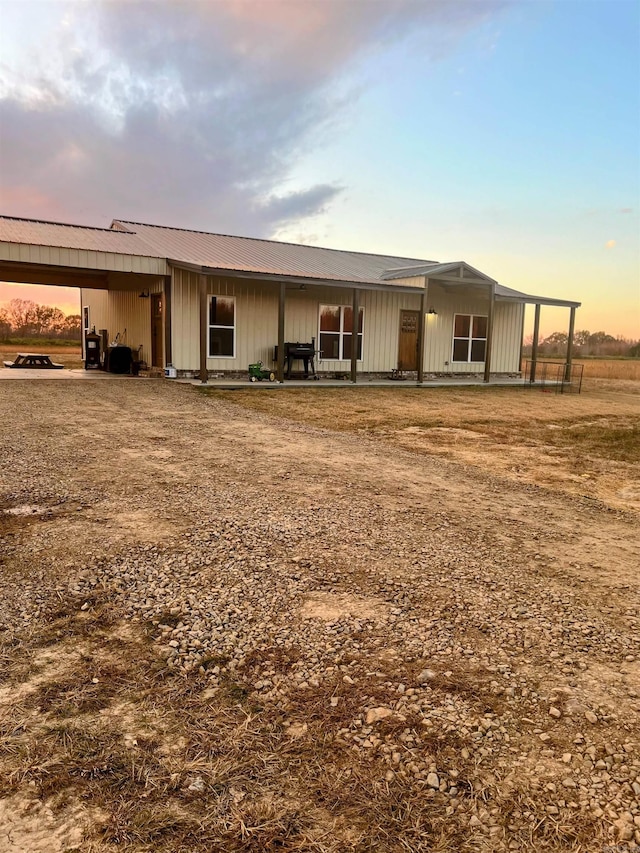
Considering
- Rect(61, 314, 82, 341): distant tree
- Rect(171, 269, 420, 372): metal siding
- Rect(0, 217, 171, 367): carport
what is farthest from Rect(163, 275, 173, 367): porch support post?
Rect(61, 314, 82, 341): distant tree

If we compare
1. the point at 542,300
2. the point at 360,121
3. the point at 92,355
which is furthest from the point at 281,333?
the point at 360,121

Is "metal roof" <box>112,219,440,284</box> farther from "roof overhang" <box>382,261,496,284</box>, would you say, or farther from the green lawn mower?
the green lawn mower

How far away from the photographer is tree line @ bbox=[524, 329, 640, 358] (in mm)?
41188

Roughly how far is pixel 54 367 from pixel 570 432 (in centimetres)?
1485

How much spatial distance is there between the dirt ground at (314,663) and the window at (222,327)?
944cm

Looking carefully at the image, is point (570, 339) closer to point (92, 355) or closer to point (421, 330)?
point (421, 330)

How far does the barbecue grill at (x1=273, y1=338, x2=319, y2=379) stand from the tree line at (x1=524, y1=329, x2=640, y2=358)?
1182 inches

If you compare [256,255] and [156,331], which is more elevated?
[256,255]

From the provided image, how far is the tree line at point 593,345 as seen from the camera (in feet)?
135

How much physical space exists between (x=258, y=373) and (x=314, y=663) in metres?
12.2

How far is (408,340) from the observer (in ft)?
56.1

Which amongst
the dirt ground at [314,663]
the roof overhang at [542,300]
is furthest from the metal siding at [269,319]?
the dirt ground at [314,663]

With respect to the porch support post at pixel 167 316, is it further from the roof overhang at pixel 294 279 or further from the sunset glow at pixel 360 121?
the sunset glow at pixel 360 121

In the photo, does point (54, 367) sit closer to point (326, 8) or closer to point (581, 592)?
point (326, 8)
